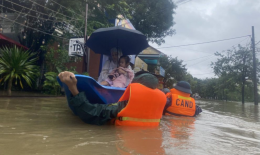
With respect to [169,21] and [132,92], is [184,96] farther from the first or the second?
[169,21]

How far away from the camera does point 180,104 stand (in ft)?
15.3

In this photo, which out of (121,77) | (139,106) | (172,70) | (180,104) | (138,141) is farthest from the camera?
(172,70)

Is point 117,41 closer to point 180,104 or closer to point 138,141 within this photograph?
point 180,104

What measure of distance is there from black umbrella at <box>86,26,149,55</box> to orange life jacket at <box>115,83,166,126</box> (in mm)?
1827

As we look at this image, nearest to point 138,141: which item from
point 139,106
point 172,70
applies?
point 139,106

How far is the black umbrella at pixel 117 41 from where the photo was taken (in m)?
4.60

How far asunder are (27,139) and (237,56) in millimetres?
22719

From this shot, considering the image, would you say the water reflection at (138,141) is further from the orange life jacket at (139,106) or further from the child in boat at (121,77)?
the child in boat at (121,77)

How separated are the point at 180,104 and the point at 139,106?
2086 millimetres

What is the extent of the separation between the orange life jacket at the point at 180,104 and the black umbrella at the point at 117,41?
57.2 inches

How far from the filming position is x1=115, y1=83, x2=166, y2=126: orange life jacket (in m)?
2.78

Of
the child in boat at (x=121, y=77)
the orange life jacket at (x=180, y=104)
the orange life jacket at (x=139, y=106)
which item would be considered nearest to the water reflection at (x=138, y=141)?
the orange life jacket at (x=139, y=106)

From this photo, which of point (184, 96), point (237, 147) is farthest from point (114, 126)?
point (184, 96)

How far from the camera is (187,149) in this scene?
2.08 meters
